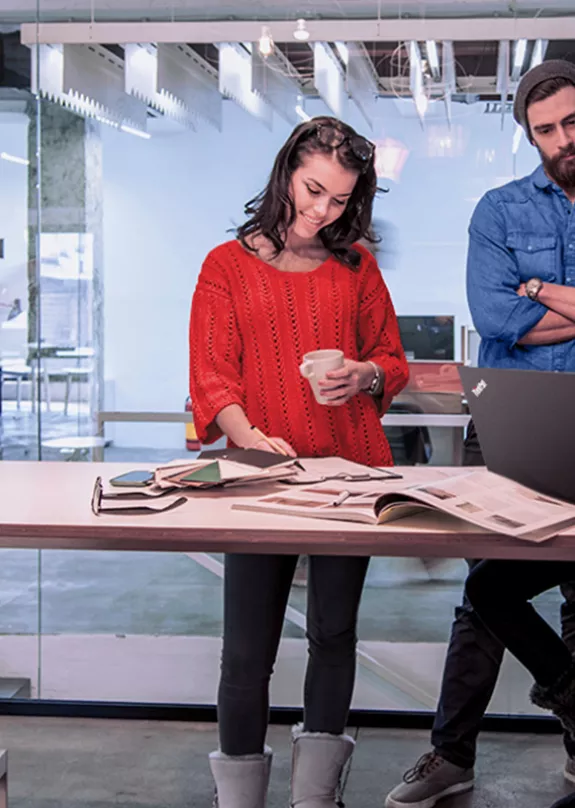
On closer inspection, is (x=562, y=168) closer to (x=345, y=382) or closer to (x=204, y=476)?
(x=345, y=382)

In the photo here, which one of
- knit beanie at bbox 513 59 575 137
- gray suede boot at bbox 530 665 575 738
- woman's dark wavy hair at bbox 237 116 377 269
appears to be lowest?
gray suede boot at bbox 530 665 575 738

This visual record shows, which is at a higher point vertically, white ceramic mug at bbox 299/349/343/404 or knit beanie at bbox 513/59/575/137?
knit beanie at bbox 513/59/575/137

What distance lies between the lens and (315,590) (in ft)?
6.68

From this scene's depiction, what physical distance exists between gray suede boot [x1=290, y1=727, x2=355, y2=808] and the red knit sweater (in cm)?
60

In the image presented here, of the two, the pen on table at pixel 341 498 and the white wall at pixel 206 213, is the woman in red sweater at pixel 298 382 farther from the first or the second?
the white wall at pixel 206 213

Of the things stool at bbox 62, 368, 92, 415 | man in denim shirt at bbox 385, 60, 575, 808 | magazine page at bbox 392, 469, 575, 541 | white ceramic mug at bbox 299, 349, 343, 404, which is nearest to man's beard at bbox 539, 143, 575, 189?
man in denim shirt at bbox 385, 60, 575, 808

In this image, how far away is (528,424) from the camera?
61.6 inches

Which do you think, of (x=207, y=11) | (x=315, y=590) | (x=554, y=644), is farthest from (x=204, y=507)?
(x=207, y=11)

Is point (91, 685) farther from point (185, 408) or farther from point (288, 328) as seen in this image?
point (288, 328)

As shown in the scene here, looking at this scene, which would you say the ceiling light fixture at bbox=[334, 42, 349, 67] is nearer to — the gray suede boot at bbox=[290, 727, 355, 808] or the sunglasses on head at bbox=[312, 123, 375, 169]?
the sunglasses on head at bbox=[312, 123, 375, 169]

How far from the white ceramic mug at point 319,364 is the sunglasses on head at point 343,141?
482 mm

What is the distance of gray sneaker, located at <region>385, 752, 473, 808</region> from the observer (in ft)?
8.06

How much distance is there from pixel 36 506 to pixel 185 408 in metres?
1.96

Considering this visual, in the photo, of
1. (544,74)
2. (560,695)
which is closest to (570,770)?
(560,695)
